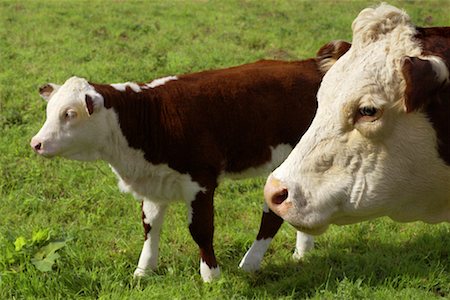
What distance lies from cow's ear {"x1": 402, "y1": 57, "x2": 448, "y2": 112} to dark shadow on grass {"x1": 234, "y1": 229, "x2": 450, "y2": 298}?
2.11 meters

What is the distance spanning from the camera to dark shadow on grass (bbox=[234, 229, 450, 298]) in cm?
398

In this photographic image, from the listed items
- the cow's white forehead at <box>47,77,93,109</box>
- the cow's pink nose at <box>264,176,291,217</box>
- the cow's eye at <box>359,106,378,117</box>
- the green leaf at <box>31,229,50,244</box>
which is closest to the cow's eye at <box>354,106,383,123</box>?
the cow's eye at <box>359,106,378,117</box>

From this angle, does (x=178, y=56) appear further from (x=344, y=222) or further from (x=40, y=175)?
(x=344, y=222)

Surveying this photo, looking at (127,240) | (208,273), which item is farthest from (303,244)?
(127,240)

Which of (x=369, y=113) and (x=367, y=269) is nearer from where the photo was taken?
(x=369, y=113)

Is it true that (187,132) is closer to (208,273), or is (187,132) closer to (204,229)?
(204,229)

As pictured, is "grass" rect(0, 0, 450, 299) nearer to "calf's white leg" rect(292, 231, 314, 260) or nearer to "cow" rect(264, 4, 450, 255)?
"calf's white leg" rect(292, 231, 314, 260)

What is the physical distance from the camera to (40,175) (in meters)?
6.05

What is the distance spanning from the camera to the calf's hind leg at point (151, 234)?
4.41m

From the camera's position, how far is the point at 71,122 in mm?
3971

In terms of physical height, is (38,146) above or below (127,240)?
above

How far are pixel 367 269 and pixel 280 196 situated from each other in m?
2.10

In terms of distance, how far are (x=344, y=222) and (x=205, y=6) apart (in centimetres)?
1283

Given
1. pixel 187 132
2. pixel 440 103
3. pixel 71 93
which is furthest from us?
pixel 187 132
